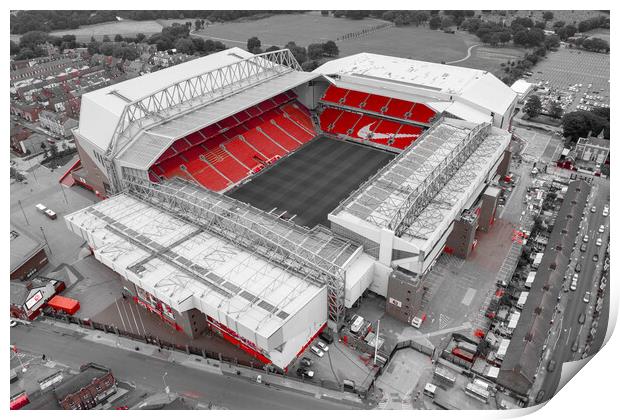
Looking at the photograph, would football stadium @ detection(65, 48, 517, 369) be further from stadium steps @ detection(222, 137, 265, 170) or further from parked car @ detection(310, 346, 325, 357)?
parked car @ detection(310, 346, 325, 357)

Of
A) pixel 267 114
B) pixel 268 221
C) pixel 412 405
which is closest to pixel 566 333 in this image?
pixel 412 405

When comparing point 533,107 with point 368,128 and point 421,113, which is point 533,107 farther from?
point 368,128

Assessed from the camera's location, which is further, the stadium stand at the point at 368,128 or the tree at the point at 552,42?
the tree at the point at 552,42

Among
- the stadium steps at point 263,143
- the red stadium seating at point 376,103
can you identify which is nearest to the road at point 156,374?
the stadium steps at point 263,143

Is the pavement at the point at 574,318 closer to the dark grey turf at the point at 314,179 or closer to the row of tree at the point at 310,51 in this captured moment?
the dark grey turf at the point at 314,179

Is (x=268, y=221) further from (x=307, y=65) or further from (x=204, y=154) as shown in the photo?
(x=307, y=65)

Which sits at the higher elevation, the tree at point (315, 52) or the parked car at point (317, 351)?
the tree at point (315, 52)
